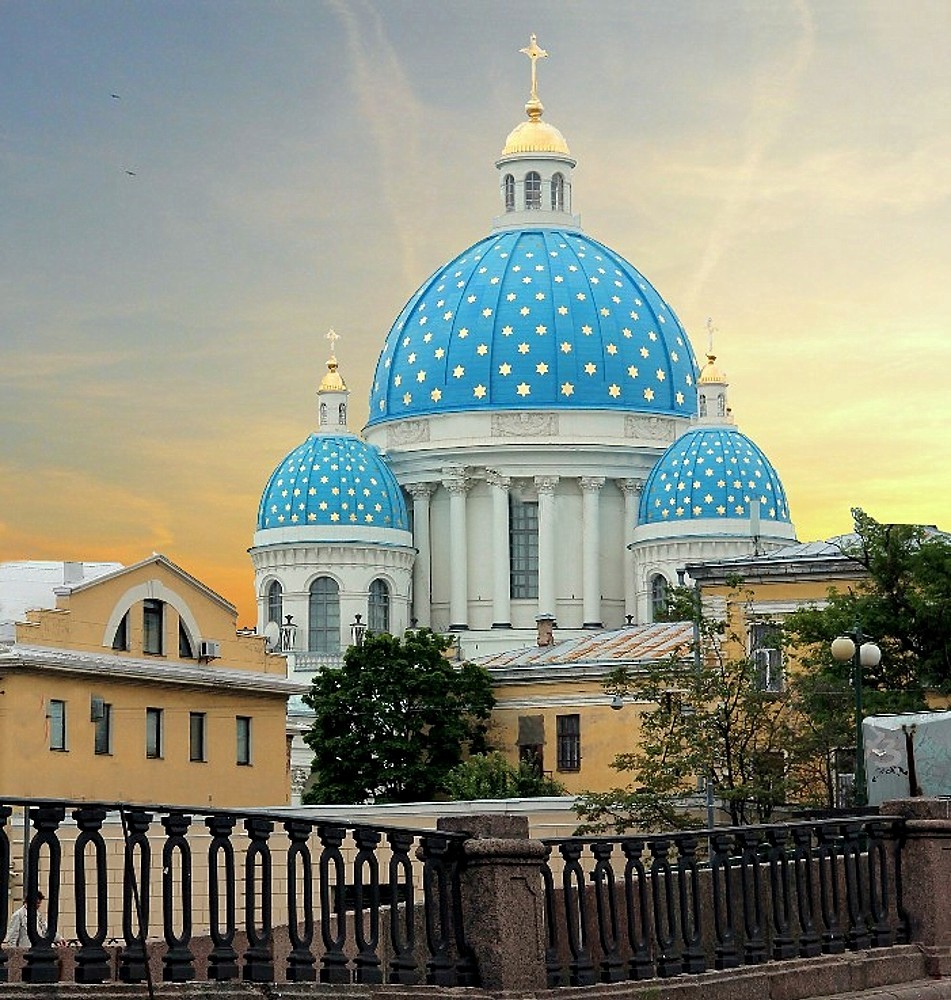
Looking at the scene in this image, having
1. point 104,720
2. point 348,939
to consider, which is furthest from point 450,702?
point 348,939

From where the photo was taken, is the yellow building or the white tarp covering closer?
the white tarp covering

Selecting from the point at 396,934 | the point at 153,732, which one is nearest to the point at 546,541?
the point at 153,732

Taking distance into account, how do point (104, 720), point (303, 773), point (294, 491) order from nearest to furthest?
point (104, 720) < point (303, 773) < point (294, 491)

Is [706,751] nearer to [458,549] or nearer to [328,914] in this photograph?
[328,914]

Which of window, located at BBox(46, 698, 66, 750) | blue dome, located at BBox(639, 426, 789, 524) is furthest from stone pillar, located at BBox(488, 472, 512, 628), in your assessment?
window, located at BBox(46, 698, 66, 750)

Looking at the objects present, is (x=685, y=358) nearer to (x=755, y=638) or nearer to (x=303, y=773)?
(x=303, y=773)

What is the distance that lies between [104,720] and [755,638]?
12975mm

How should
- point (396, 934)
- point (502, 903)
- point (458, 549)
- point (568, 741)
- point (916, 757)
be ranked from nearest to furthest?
point (396, 934)
point (502, 903)
point (916, 757)
point (568, 741)
point (458, 549)

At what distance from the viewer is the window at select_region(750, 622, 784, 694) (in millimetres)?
48263

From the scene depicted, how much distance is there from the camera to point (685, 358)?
9669cm

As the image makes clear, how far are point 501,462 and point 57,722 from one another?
49018 mm

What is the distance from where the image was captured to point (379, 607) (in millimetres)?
92438

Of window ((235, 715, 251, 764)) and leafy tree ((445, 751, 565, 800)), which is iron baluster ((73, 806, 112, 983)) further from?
leafy tree ((445, 751, 565, 800))

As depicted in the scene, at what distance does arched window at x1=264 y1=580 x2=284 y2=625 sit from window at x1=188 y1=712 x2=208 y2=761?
132 ft
